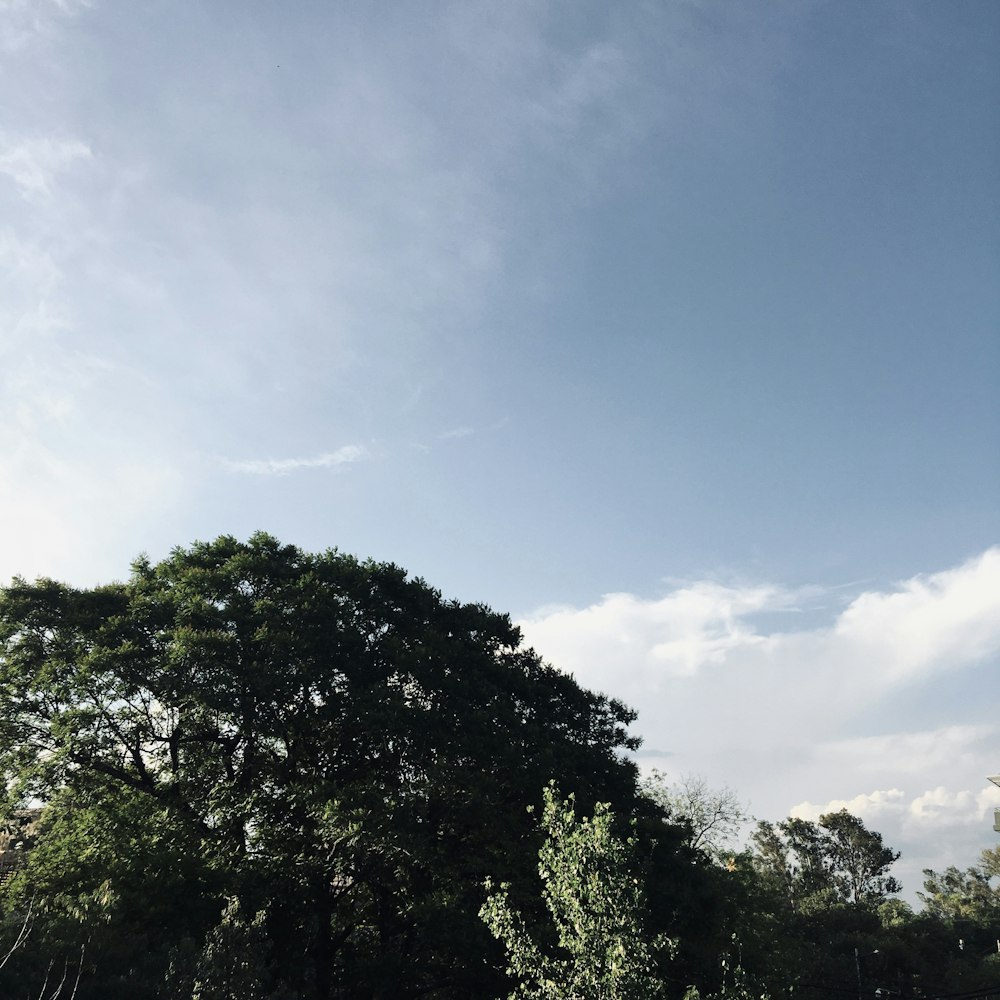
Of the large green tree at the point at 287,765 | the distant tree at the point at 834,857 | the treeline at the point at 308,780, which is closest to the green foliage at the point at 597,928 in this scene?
the treeline at the point at 308,780

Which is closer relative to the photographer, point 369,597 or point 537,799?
point 537,799

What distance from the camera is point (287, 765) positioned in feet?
84.9

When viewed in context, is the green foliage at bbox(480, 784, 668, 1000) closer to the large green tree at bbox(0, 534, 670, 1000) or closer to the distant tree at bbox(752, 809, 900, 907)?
the large green tree at bbox(0, 534, 670, 1000)

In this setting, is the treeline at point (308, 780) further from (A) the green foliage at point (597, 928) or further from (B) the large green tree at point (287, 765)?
(A) the green foliage at point (597, 928)

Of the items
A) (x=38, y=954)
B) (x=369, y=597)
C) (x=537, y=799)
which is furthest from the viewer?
(x=369, y=597)

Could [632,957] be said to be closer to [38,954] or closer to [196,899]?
[38,954]

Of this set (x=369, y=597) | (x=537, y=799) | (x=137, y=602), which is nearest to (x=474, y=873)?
(x=537, y=799)

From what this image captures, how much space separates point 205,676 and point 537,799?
1196cm

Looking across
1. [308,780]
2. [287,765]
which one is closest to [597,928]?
[308,780]

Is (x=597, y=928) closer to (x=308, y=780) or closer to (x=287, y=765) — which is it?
(x=308, y=780)

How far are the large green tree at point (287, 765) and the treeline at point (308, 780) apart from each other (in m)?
0.08

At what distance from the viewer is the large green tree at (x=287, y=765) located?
2305 cm

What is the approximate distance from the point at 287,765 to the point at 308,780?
178 centimetres

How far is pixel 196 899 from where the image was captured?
839 inches
